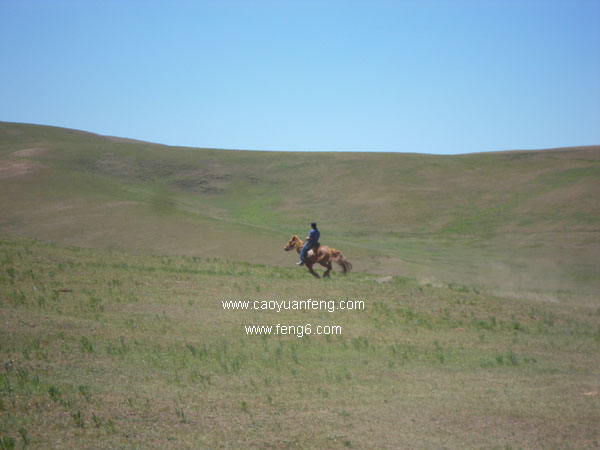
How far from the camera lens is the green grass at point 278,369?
318 inches

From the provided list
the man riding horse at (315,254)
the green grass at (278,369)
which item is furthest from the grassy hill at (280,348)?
the man riding horse at (315,254)

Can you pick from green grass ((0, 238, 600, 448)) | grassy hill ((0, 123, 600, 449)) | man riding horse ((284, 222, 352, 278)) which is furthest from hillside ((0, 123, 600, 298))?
green grass ((0, 238, 600, 448))

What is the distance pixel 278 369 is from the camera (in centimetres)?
1140

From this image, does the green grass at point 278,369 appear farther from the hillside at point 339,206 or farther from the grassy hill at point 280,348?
the hillside at point 339,206

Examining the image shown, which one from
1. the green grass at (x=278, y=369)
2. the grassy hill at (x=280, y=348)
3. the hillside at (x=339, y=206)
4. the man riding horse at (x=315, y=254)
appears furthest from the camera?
the hillside at (x=339, y=206)

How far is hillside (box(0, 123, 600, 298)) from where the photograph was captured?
38.1 metres

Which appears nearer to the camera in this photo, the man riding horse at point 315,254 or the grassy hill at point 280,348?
the grassy hill at point 280,348

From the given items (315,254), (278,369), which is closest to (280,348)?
(278,369)

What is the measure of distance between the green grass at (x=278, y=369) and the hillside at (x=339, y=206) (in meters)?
10.8

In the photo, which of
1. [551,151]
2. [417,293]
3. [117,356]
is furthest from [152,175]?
[117,356]

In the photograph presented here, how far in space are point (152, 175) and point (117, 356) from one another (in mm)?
75775

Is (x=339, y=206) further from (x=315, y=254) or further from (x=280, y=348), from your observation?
(x=280, y=348)

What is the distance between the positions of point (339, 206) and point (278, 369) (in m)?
58.2

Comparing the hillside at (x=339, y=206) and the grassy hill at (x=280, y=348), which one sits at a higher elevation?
the hillside at (x=339, y=206)
